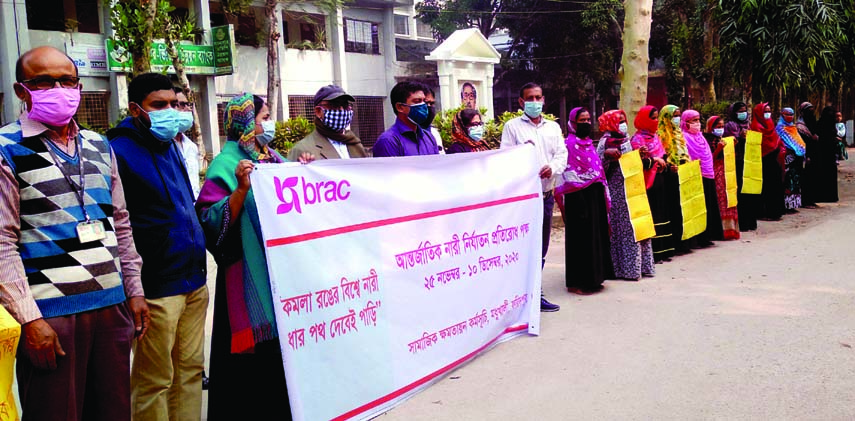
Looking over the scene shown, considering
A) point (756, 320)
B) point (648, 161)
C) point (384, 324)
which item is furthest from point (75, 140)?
point (648, 161)

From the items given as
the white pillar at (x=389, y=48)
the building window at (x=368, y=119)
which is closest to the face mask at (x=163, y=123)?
the building window at (x=368, y=119)

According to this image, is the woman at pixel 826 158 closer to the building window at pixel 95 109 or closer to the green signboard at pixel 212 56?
the green signboard at pixel 212 56

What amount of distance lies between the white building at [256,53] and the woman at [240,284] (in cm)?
1632

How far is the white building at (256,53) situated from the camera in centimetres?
1814

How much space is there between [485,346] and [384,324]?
3.66ft

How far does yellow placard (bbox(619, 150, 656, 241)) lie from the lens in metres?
6.91

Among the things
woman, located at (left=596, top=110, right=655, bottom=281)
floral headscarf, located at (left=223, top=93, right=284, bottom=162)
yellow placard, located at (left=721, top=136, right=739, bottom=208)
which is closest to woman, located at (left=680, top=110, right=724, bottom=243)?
yellow placard, located at (left=721, top=136, right=739, bottom=208)

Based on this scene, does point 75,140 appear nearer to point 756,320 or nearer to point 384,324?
point 384,324

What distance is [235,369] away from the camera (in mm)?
3436

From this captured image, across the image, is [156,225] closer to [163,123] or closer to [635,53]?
[163,123]

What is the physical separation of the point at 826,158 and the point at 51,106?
12.0 metres

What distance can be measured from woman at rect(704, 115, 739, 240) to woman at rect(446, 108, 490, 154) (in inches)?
175

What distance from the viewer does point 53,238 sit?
252 cm

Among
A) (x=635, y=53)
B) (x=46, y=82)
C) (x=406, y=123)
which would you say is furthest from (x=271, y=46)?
(x=46, y=82)
